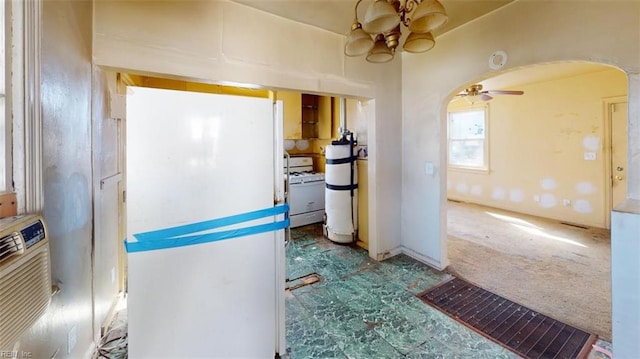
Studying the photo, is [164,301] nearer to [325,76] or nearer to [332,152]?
[325,76]

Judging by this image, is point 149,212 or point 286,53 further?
point 286,53

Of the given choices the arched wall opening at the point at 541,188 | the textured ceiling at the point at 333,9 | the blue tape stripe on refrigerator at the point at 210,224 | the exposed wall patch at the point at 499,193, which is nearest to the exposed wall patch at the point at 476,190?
the arched wall opening at the point at 541,188

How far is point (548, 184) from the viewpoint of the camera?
512 centimetres

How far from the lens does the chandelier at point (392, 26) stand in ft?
4.85

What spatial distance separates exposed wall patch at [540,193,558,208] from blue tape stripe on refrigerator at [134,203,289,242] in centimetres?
578

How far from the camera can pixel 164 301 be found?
4.45 feet

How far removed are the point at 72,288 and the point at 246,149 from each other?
4.13 feet

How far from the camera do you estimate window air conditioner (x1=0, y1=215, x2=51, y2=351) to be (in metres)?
0.85

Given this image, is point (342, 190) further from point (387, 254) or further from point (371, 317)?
point (371, 317)

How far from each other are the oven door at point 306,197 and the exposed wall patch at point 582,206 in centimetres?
459

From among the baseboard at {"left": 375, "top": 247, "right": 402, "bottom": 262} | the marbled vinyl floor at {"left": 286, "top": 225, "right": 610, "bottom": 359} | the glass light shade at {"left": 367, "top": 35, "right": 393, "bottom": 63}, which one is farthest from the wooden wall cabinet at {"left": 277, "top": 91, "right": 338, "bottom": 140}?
the glass light shade at {"left": 367, "top": 35, "right": 393, "bottom": 63}

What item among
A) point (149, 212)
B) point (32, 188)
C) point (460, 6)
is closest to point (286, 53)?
point (460, 6)

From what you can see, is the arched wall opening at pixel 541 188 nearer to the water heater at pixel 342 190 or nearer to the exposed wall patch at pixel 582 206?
the exposed wall patch at pixel 582 206

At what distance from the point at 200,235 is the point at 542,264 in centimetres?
380
